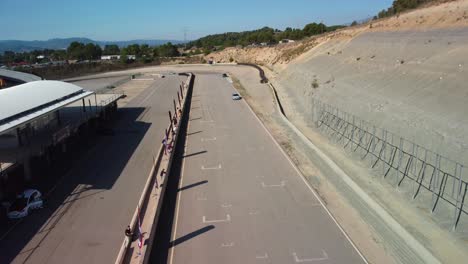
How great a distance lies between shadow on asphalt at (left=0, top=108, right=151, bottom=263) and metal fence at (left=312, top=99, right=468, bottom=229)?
15719mm

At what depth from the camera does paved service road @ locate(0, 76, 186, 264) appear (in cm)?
1755

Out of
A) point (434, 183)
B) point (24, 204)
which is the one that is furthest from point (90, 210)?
point (434, 183)

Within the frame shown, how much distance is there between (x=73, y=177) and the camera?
26422 mm

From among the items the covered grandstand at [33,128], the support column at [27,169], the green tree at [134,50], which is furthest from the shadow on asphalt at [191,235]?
the green tree at [134,50]

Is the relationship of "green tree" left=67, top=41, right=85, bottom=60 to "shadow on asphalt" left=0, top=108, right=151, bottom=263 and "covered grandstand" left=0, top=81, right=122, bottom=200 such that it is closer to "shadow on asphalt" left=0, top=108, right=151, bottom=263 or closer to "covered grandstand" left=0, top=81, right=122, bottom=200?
"shadow on asphalt" left=0, top=108, right=151, bottom=263

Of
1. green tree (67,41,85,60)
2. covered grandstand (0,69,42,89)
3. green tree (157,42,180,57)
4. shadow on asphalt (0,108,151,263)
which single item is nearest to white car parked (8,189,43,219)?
shadow on asphalt (0,108,151,263)

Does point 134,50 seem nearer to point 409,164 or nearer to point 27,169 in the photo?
point 27,169

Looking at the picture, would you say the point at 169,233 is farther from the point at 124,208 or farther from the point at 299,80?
the point at 299,80

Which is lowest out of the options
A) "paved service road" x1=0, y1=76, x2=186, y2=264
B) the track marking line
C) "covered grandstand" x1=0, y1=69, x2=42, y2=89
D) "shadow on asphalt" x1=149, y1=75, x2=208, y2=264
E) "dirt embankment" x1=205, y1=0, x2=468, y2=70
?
"paved service road" x1=0, y1=76, x2=186, y2=264

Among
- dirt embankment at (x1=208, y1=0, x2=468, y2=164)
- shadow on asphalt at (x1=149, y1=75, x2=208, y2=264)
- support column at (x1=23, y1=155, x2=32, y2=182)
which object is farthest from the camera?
dirt embankment at (x1=208, y1=0, x2=468, y2=164)

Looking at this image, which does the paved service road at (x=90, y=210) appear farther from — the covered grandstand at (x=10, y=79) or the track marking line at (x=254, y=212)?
the covered grandstand at (x=10, y=79)

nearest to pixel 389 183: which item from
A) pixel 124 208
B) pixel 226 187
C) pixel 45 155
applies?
pixel 226 187

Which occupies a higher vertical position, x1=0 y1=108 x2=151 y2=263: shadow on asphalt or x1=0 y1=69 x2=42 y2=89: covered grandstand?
x1=0 y1=69 x2=42 y2=89: covered grandstand

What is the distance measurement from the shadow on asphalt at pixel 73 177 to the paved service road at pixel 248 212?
16.0 ft
